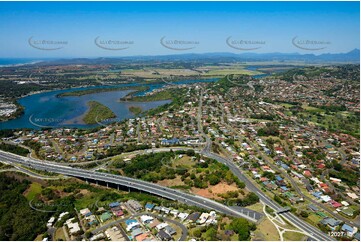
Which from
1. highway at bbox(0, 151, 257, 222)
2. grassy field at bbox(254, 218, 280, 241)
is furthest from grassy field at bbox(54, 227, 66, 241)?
grassy field at bbox(254, 218, 280, 241)

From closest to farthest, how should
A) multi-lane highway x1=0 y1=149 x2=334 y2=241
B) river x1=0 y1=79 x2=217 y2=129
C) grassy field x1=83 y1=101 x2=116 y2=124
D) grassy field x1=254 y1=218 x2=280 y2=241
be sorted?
grassy field x1=254 y1=218 x2=280 y2=241 → multi-lane highway x1=0 y1=149 x2=334 y2=241 → river x1=0 y1=79 x2=217 y2=129 → grassy field x1=83 y1=101 x2=116 y2=124

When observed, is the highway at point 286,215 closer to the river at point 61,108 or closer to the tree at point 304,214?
Result: the tree at point 304,214

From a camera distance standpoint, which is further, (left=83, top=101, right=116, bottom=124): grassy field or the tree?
(left=83, top=101, right=116, bottom=124): grassy field

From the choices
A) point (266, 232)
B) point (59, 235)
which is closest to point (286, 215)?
point (266, 232)

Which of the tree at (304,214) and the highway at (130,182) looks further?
the highway at (130,182)

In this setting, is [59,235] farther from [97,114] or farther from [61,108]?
[61,108]

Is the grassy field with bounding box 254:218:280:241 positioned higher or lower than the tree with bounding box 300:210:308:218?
higher

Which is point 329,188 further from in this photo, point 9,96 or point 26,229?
point 9,96

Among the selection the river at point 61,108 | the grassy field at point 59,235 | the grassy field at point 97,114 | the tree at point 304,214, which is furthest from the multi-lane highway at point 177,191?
the grassy field at point 97,114

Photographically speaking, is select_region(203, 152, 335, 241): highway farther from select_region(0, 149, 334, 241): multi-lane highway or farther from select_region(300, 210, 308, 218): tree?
select_region(300, 210, 308, 218): tree
